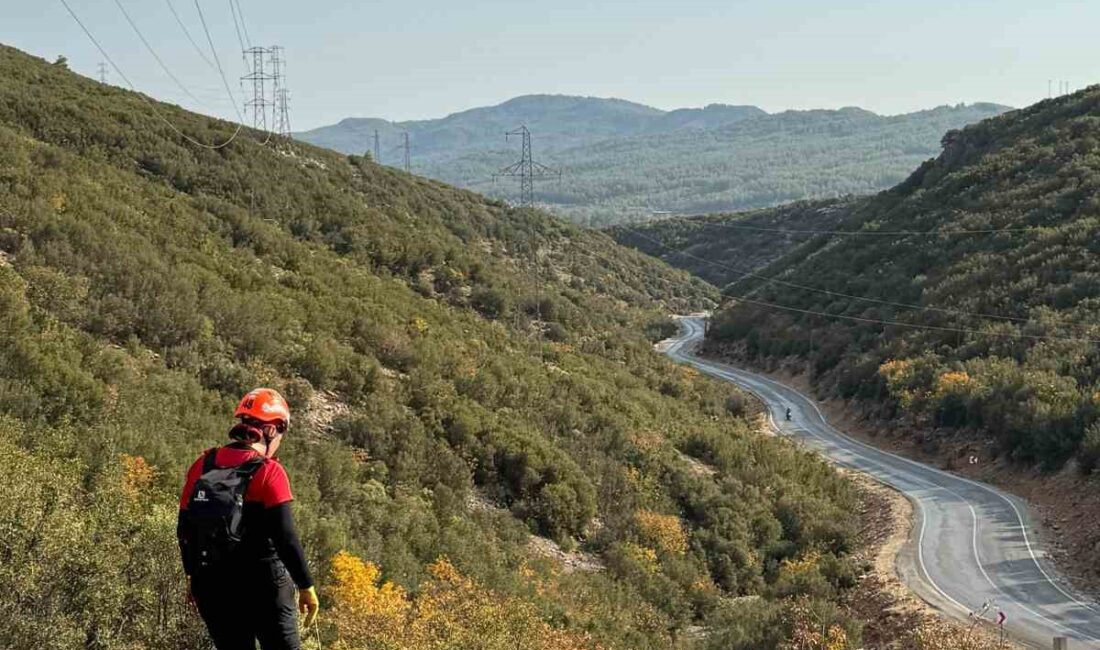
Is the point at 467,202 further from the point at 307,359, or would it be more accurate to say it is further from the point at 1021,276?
the point at 307,359

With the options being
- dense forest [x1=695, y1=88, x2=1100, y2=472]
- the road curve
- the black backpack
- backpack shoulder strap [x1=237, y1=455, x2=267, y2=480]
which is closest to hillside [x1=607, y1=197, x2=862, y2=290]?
dense forest [x1=695, y1=88, x2=1100, y2=472]

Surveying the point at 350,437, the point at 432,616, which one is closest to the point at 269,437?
the point at 432,616

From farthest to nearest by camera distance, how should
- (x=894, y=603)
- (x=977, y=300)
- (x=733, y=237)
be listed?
(x=733, y=237) < (x=977, y=300) < (x=894, y=603)

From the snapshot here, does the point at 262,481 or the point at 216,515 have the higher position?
the point at 262,481

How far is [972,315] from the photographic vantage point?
142 feet

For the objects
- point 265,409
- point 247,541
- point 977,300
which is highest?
point 265,409

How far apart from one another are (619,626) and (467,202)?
51408 mm

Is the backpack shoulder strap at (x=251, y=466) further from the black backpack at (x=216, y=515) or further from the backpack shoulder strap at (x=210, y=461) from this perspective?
the backpack shoulder strap at (x=210, y=461)

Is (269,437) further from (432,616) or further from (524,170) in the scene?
(524,170)

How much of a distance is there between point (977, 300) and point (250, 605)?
46713mm

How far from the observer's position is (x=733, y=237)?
433ft

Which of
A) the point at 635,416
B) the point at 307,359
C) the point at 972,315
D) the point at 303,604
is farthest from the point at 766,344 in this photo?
the point at 303,604

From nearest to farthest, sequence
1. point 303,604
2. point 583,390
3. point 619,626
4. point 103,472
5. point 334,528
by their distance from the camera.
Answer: point 303,604
point 103,472
point 334,528
point 619,626
point 583,390

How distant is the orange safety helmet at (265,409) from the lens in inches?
187
